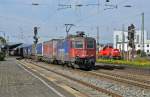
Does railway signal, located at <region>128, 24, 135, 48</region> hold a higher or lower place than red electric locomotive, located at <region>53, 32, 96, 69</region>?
higher

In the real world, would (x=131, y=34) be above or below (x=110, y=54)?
above

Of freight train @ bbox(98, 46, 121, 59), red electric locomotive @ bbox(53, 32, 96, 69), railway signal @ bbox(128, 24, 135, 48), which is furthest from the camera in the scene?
→ freight train @ bbox(98, 46, 121, 59)

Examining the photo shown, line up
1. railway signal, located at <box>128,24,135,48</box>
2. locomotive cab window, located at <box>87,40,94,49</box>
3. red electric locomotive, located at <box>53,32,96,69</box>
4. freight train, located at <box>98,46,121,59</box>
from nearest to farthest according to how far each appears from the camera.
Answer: red electric locomotive, located at <box>53,32,96,69</box>, locomotive cab window, located at <box>87,40,94,49</box>, railway signal, located at <box>128,24,135,48</box>, freight train, located at <box>98,46,121,59</box>

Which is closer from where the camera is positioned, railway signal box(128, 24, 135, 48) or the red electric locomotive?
the red electric locomotive

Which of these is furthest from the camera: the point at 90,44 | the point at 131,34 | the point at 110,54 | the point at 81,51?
the point at 110,54

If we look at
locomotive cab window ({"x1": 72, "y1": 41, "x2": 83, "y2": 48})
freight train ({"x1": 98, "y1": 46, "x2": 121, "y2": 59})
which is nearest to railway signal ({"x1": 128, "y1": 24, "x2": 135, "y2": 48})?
freight train ({"x1": 98, "y1": 46, "x2": 121, "y2": 59})

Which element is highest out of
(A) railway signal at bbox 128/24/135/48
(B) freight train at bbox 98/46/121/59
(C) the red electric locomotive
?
(A) railway signal at bbox 128/24/135/48

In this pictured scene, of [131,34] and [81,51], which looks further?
[131,34]

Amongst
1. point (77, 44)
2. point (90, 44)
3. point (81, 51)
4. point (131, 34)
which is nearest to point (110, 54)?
point (131, 34)

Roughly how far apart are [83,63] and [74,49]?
1.86m

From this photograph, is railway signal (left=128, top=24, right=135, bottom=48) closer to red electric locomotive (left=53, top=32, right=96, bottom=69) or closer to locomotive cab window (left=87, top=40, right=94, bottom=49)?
red electric locomotive (left=53, top=32, right=96, bottom=69)

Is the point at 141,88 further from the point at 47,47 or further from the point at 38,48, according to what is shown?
the point at 38,48

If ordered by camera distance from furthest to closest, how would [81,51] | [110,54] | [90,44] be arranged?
[110,54]
[90,44]
[81,51]

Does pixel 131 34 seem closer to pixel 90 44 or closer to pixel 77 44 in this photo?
pixel 90 44
